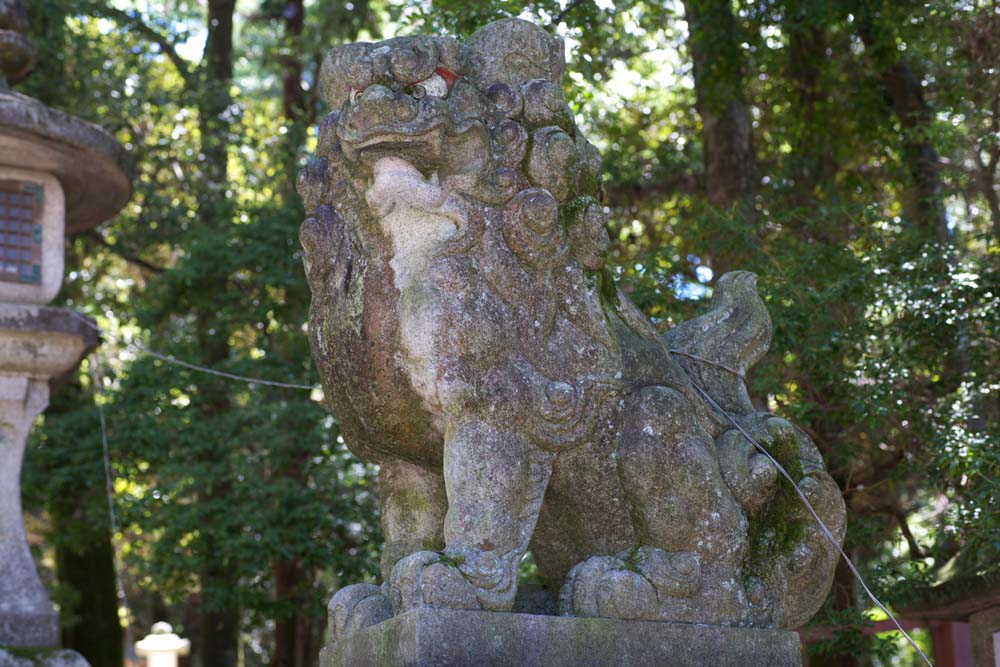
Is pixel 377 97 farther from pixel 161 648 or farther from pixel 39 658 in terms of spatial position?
pixel 161 648

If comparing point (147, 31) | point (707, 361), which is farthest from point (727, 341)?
point (147, 31)

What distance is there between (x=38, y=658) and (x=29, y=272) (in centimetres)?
235

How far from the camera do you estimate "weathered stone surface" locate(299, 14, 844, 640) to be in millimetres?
3689

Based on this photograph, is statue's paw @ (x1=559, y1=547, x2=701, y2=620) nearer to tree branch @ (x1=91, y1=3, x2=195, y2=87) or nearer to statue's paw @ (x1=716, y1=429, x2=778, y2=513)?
statue's paw @ (x1=716, y1=429, x2=778, y2=513)

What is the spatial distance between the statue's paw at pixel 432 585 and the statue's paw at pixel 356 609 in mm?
312

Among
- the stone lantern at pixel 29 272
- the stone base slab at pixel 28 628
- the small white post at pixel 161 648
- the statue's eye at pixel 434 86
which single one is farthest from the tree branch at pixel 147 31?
the statue's eye at pixel 434 86

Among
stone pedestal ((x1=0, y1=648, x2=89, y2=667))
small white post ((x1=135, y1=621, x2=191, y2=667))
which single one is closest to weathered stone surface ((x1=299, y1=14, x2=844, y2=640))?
stone pedestal ((x1=0, y1=648, x2=89, y2=667))

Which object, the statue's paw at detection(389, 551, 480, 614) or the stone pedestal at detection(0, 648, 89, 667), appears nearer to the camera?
the statue's paw at detection(389, 551, 480, 614)

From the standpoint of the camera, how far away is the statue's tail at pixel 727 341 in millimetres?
4367

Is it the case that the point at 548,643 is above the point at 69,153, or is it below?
below

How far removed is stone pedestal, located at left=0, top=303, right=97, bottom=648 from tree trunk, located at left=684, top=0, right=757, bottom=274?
449cm

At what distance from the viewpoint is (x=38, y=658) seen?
7227 millimetres

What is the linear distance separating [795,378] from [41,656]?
4426 millimetres

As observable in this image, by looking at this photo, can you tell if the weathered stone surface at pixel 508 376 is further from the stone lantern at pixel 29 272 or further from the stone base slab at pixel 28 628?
the stone lantern at pixel 29 272
